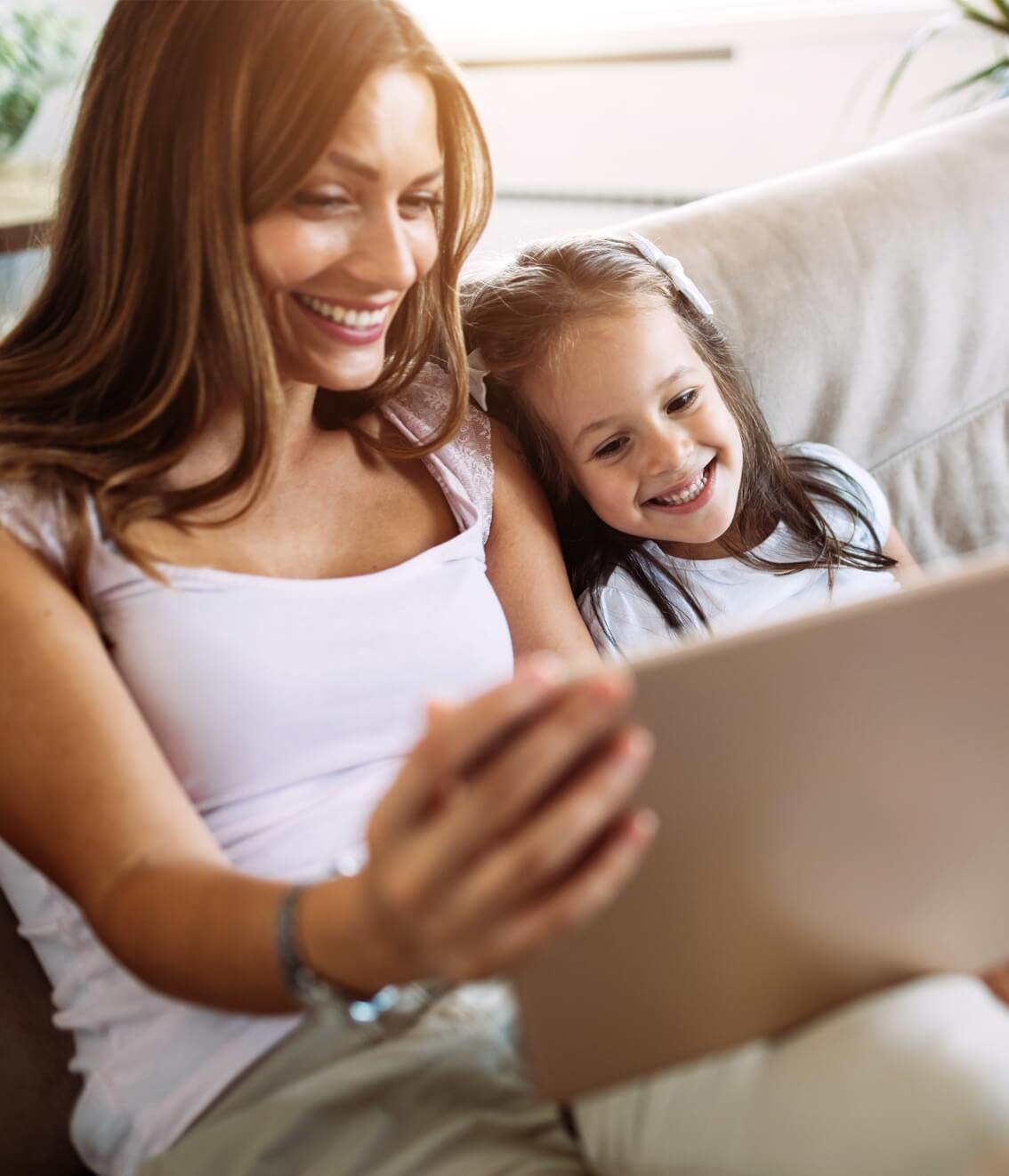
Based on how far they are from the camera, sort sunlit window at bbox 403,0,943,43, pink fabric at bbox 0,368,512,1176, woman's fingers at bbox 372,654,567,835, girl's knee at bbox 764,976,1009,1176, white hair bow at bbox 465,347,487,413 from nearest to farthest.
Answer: woman's fingers at bbox 372,654,567,835 → girl's knee at bbox 764,976,1009,1176 → pink fabric at bbox 0,368,512,1176 → white hair bow at bbox 465,347,487,413 → sunlit window at bbox 403,0,943,43

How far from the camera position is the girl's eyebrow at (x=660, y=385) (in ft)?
4.09

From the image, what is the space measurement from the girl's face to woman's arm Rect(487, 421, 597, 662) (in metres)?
0.08

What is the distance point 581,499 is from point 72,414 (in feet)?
1.73

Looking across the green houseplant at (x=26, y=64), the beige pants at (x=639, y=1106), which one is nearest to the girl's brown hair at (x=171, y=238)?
the beige pants at (x=639, y=1106)

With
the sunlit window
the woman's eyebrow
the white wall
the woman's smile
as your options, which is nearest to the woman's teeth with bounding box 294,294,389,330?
the woman's smile

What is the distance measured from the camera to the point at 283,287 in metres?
1.00

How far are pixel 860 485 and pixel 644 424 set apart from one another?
324 mm

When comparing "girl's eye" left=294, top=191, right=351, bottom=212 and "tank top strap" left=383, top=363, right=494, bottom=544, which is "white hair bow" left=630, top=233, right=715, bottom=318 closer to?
"tank top strap" left=383, top=363, right=494, bottom=544

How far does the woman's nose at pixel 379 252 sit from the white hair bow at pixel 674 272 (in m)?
0.40

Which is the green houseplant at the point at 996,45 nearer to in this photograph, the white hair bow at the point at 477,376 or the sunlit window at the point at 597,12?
the sunlit window at the point at 597,12

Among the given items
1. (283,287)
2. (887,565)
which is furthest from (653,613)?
(283,287)

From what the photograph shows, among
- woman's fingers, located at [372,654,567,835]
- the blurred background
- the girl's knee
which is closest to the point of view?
woman's fingers, located at [372,654,567,835]

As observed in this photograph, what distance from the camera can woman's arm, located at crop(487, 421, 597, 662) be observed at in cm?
121

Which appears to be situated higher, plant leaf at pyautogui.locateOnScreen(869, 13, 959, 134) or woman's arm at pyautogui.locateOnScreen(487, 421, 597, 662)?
plant leaf at pyautogui.locateOnScreen(869, 13, 959, 134)
